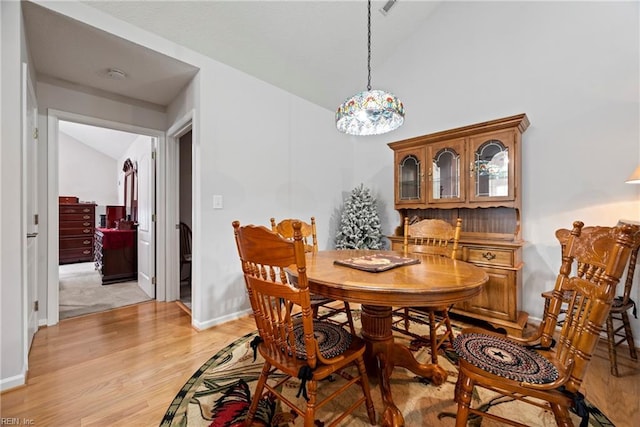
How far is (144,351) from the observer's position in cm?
210

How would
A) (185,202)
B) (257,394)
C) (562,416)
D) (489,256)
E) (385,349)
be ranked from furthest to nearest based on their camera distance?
(185,202), (489,256), (385,349), (257,394), (562,416)

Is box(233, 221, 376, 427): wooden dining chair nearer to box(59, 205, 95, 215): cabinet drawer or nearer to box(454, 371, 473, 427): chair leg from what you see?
box(454, 371, 473, 427): chair leg

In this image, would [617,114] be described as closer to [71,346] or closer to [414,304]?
[414,304]

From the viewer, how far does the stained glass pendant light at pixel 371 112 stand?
1857mm

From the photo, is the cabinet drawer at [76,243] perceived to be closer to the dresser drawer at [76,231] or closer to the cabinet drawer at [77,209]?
the dresser drawer at [76,231]

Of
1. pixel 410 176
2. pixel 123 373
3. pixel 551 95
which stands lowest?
pixel 123 373

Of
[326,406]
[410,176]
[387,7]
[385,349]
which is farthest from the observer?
[410,176]

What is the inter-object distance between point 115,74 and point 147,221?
173 centimetres

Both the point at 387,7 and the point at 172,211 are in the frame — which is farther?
the point at 172,211

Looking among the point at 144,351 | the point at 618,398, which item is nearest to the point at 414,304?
the point at 618,398

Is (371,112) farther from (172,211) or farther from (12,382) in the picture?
(12,382)

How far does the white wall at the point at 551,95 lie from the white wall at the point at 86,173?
7278mm

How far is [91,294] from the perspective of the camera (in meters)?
3.53

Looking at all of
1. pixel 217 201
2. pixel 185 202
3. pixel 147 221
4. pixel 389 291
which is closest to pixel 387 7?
pixel 217 201
